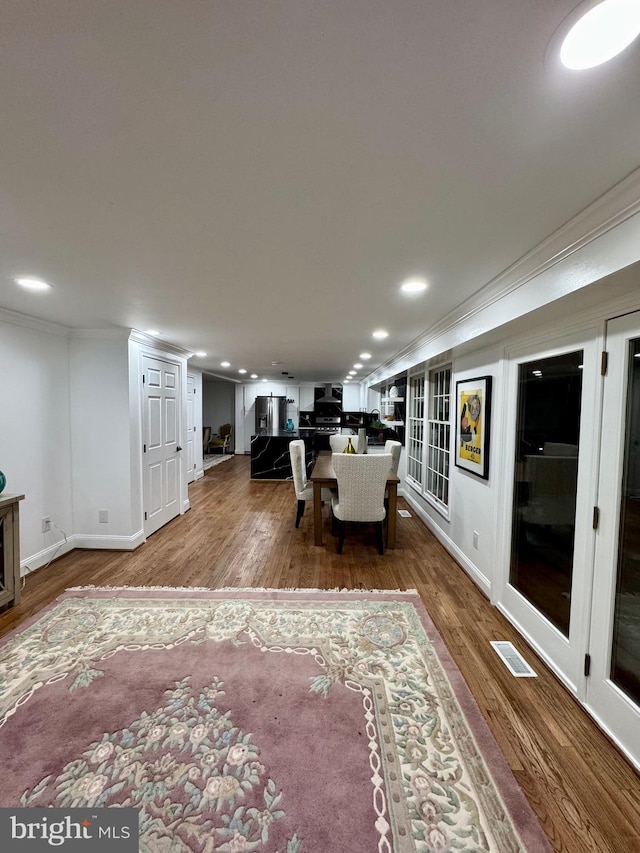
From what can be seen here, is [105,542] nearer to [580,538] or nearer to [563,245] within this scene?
[580,538]

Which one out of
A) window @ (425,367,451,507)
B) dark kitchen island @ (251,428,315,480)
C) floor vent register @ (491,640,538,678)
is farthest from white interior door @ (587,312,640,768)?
dark kitchen island @ (251,428,315,480)

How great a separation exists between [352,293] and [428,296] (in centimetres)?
55

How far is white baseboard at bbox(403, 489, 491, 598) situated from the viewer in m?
2.85

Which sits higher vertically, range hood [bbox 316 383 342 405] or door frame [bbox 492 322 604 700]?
range hood [bbox 316 383 342 405]

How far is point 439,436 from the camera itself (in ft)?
14.1

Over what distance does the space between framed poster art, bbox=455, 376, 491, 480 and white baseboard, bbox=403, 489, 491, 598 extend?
0.80m

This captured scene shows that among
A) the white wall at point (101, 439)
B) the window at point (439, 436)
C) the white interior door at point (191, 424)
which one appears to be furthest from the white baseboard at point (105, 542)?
the window at point (439, 436)

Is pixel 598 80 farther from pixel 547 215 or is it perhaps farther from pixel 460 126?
pixel 547 215

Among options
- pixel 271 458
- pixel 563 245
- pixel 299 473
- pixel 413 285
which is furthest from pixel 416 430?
pixel 563 245

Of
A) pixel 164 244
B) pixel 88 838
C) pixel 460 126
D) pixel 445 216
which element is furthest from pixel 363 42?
pixel 88 838

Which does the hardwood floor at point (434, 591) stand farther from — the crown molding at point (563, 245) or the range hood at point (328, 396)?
the range hood at point (328, 396)

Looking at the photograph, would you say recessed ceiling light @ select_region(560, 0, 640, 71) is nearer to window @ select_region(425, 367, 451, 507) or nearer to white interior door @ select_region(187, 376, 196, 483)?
window @ select_region(425, 367, 451, 507)

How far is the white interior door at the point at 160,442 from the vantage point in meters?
4.05

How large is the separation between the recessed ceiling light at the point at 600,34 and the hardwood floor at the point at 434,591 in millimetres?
2249
